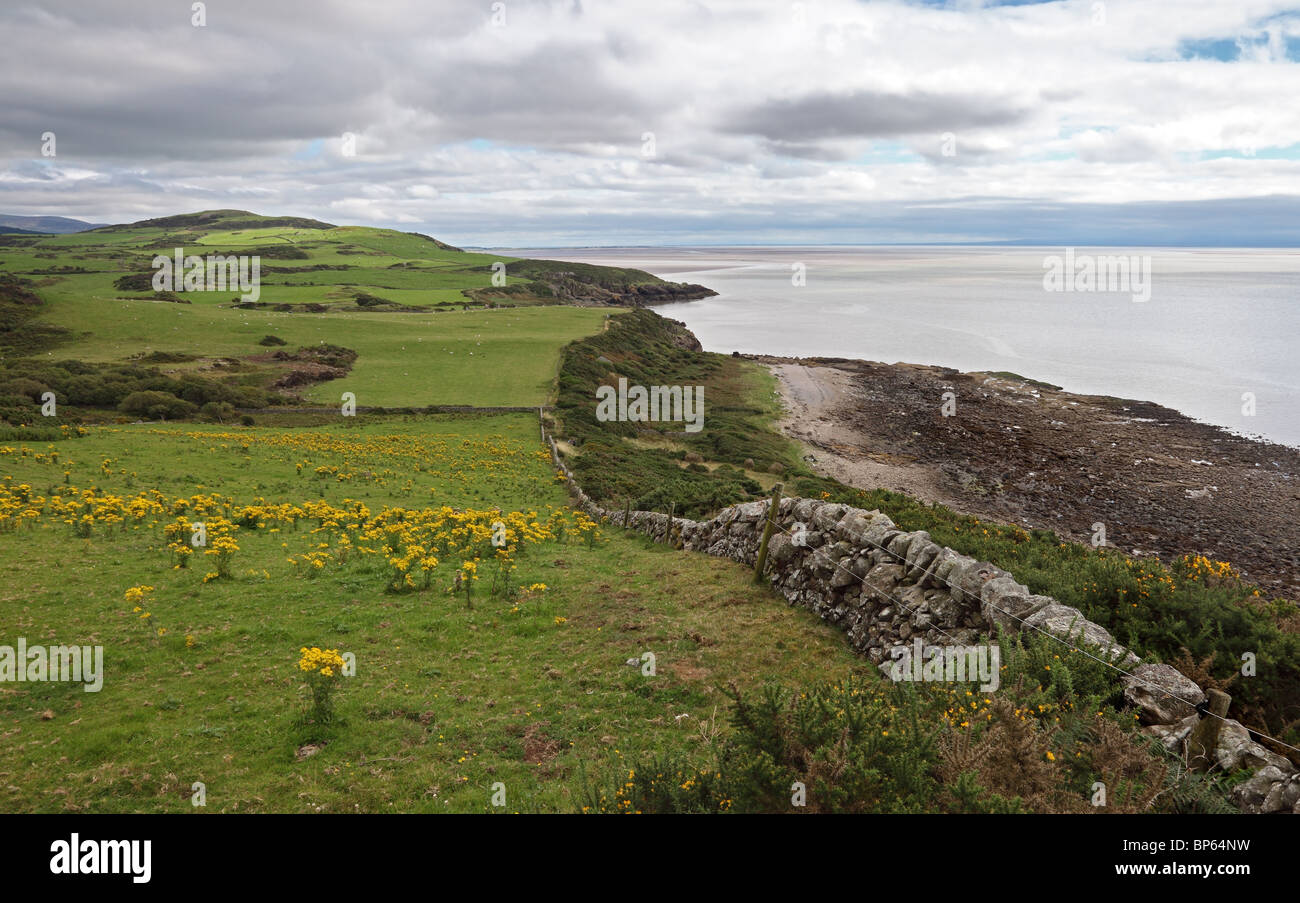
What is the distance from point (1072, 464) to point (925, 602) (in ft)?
150

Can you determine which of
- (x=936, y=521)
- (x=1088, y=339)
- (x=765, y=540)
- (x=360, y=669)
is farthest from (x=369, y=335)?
(x=1088, y=339)

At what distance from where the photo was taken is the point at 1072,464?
48.4m

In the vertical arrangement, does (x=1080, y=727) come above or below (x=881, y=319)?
below

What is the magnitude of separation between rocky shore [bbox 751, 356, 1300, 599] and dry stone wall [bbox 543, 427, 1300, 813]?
27627mm

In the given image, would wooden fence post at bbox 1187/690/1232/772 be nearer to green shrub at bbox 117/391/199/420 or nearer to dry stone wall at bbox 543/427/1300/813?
dry stone wall at bbox 543/427/1300/813

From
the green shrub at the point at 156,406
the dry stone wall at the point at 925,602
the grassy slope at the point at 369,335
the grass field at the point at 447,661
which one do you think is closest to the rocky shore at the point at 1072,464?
the grass field at the point at 447,661

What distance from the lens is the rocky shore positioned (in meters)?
36.2

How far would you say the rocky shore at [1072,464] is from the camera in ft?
119

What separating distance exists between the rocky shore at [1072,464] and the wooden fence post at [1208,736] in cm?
3038

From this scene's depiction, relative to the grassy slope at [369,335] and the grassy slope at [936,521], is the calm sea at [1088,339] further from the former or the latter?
the grassy slope at [369,335]
